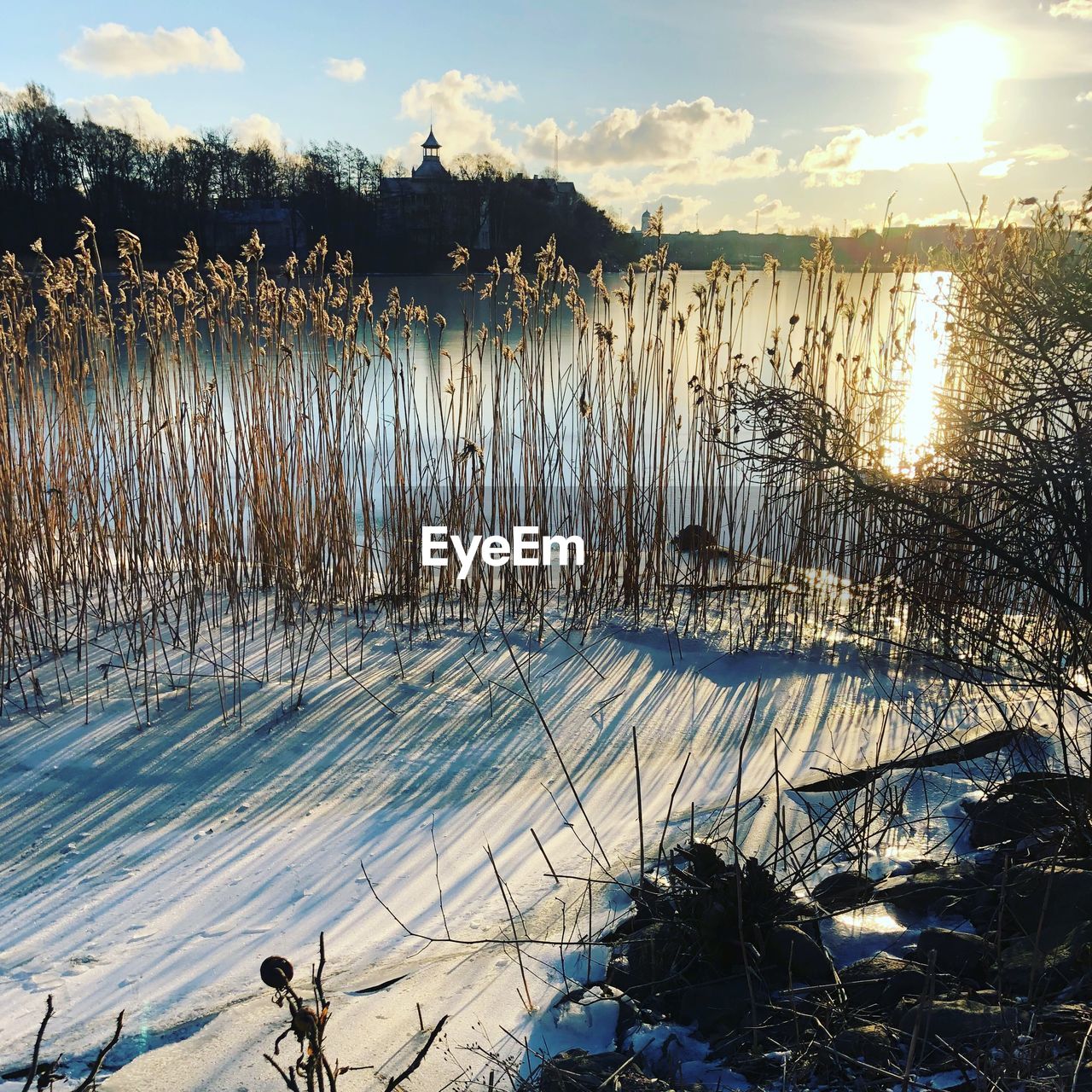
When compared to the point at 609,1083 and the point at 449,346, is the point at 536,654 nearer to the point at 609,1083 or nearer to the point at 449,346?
the point at 609,1083

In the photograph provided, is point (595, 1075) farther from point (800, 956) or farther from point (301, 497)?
point (301, 497)

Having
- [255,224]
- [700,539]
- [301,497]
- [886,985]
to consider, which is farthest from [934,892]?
[255,224]

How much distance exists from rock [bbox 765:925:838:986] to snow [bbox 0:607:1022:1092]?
0.75 ft

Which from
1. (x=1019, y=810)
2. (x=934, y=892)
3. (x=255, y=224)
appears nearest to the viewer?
(x=934, y=892)

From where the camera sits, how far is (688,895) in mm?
1468

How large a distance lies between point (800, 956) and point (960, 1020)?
25 centimetres

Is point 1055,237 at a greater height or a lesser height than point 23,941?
greater

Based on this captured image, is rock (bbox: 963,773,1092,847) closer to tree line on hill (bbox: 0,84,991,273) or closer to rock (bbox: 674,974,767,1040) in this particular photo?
rock (bbox: 674,974,767,1040)

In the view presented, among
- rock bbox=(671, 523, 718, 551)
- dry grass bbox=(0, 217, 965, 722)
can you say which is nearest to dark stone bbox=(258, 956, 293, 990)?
dry grass bbox=(0, 217, 965, 722)

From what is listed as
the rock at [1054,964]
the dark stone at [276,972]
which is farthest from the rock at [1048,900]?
the dark stone at [276,972]

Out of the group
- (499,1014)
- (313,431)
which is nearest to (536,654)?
(313,431)

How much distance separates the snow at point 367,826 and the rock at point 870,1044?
0.65 ft

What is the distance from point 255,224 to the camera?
77.6 ft

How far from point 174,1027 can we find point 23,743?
48.4 inches
